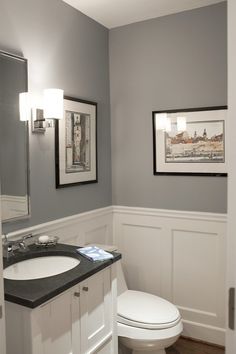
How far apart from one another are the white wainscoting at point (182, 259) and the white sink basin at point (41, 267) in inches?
41.6

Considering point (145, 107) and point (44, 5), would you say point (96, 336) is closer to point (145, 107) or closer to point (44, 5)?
point (145, 107)

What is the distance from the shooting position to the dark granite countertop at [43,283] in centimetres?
138

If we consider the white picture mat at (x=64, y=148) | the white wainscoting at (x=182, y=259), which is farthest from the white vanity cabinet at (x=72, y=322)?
the white wainscoting at (x=182, y=259)

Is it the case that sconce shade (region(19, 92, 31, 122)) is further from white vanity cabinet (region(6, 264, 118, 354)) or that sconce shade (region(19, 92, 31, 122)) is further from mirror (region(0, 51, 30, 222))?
white vanity cabinet (region(6, 264, 118, 354))

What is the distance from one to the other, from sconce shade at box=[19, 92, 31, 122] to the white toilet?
54.9 inches

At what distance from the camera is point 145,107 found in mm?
2801

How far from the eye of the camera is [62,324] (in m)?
1.54

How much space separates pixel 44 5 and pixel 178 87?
1.16m

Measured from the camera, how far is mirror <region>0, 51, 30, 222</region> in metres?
1.92

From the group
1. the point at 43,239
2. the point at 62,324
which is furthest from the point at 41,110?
the point at 62,324

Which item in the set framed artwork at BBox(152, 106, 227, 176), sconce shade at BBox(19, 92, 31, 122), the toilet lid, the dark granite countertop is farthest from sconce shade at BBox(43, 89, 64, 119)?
the toilet lid

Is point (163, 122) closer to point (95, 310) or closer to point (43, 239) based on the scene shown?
point (43, 239)

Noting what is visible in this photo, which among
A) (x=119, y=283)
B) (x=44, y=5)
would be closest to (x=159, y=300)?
(x=119, y=283)

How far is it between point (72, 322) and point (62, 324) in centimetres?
8
